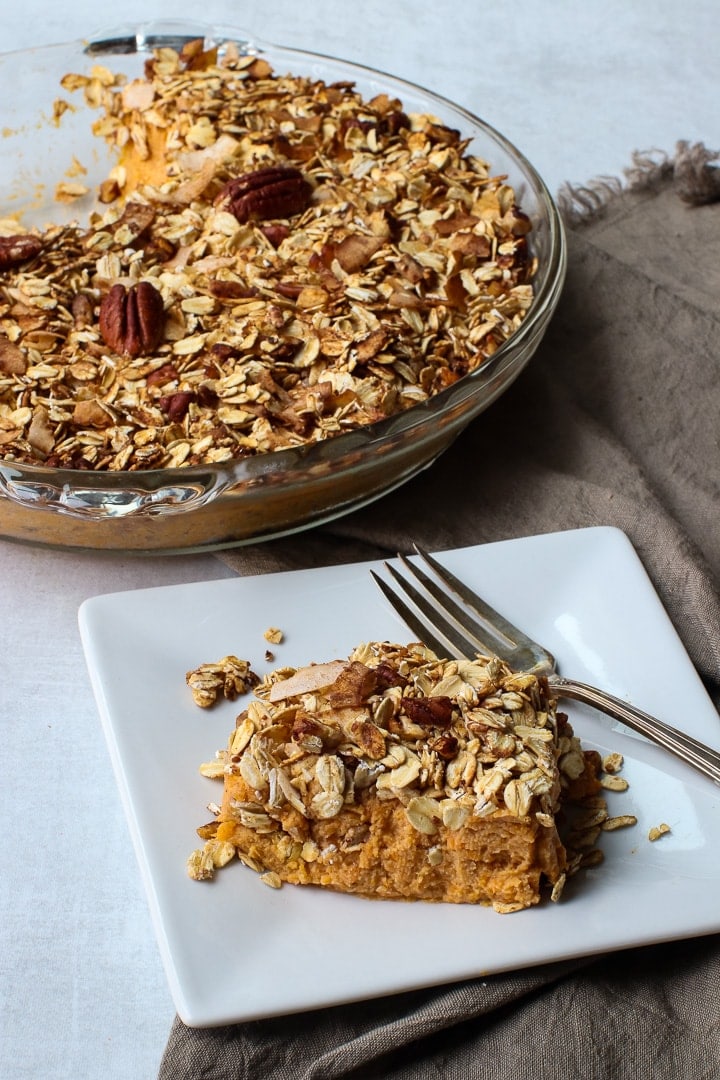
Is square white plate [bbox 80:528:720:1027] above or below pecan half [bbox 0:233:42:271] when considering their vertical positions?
below

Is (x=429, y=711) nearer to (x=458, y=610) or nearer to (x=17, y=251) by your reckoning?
(x=458, y=610)

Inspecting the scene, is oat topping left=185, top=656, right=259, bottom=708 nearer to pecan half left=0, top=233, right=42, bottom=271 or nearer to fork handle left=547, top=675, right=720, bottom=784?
fork handle left=547, top=675, right=720, bottom=784

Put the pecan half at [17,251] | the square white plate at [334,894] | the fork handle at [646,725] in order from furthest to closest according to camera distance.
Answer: the pecan half at [17,251] → the fork handle at [646,725] → the square white plate at [334,894]

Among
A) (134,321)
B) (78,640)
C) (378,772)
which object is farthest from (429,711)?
(134,321)

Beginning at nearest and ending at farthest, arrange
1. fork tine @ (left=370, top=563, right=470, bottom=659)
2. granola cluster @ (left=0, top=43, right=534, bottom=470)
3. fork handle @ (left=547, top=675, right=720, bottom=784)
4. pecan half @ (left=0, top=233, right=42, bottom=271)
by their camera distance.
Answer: fork handle @ (left=547, top=675, right=720, bottom=784) → fork tine @ (left=370, top=563, right=470, bottom=659) → granola cluster @ (left=0, top=43, right=534, bottom=470) → pecan half @ (left=0, top=233, right=42, bottom=271)

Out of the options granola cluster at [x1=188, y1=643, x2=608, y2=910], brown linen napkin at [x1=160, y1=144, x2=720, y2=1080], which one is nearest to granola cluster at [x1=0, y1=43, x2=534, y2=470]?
brown linen napkin at [x1=160, y1=144, x2=720, y2=1080]

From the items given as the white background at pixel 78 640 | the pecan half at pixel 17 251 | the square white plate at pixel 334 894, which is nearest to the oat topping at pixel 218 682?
the square white plate at pixel 334 894

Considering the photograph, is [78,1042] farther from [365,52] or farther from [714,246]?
[365,52]

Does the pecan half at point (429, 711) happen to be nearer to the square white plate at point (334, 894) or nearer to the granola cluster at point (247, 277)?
the square white plate at point (334, 894)
